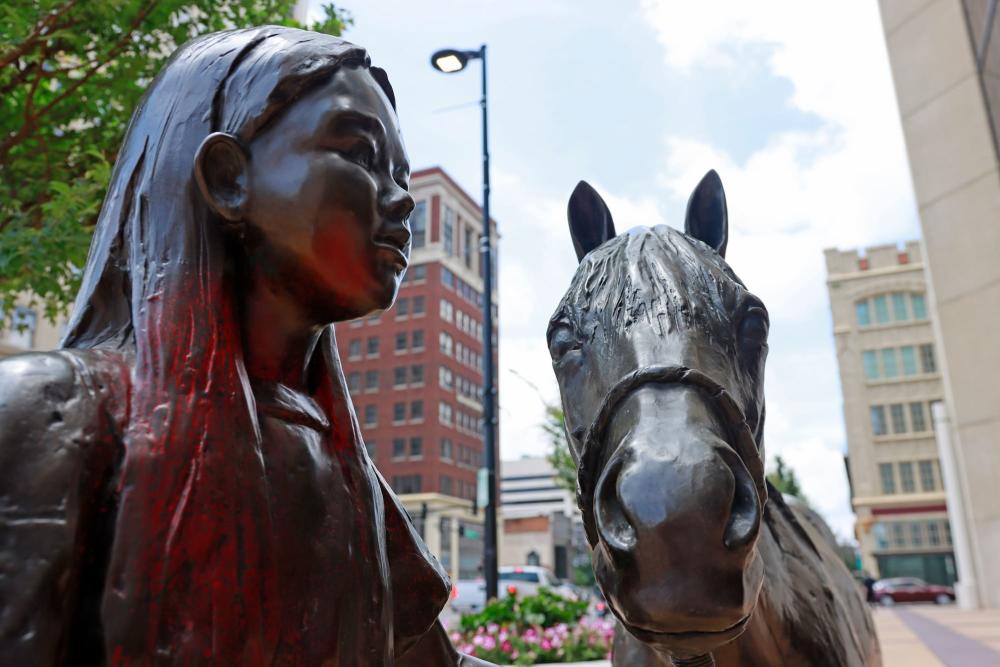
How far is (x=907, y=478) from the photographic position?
136 ft

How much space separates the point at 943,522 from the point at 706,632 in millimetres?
46372

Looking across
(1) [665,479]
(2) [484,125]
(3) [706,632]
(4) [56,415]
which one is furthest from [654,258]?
(2) [484,125]

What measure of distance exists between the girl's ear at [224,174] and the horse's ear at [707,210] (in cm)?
144

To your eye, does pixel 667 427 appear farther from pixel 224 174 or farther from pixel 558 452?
pixel 558 452

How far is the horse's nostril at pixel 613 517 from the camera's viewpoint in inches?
46.7

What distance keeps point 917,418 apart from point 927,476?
127 inches

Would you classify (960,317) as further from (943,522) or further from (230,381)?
(943,522)

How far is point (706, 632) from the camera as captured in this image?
117 centimetres

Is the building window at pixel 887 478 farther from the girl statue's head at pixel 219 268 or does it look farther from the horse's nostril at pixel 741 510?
the girl statue's head at pixel 219 268

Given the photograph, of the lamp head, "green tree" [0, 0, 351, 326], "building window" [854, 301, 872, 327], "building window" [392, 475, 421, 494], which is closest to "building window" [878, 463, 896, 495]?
"building window" [854, 301, 872, 327]

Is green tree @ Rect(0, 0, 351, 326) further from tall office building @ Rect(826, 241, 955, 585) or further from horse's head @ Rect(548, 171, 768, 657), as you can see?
tall office building @ Rect(826, 241, 955, 585)

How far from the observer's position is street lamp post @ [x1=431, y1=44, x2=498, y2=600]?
940cm

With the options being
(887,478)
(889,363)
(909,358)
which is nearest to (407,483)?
(887,478)

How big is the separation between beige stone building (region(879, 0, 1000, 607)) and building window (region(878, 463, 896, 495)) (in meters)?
27.7
